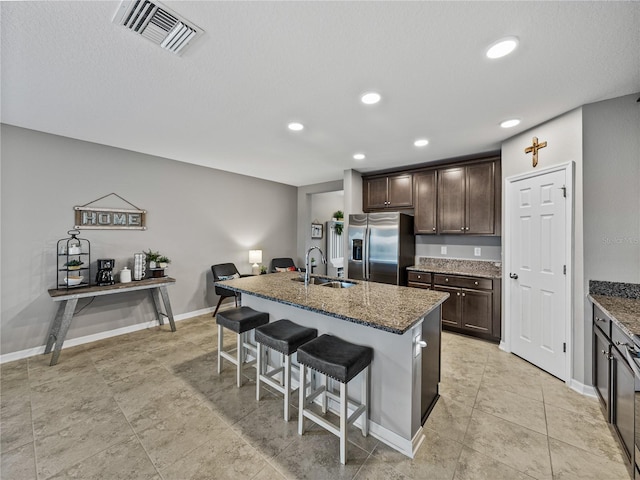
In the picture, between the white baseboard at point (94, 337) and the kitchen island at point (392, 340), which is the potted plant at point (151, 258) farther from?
the kitchen island at point (392, 340)

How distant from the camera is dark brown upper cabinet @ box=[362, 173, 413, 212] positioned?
14.3 ft

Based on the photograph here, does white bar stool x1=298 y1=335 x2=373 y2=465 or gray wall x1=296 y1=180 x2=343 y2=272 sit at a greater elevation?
gray wall x1=296 y1=180 x2=343 y2=272

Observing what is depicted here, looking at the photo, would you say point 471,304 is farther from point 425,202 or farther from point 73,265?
point 73,265

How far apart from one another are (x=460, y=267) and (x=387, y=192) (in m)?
1.70

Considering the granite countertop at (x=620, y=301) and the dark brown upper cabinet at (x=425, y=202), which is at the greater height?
the dark brown upper cabinet at (x=425, y=202)

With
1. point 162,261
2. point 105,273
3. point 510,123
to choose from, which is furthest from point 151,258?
point 510,123

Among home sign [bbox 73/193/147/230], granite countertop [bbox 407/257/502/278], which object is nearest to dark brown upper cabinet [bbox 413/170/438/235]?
granite countertop [bbox 407/257/502/278]

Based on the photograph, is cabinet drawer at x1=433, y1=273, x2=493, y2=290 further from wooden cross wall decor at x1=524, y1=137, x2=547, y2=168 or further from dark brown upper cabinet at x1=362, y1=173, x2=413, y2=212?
wooden cross wall decor at x1=524, y1=137, x2=547, y2=168

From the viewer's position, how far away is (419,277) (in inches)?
156

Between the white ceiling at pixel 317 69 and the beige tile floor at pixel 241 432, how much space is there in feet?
8.40

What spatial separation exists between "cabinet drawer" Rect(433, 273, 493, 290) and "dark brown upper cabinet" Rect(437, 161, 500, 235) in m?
0.67

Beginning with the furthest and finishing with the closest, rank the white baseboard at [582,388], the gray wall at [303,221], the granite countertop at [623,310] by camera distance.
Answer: the gray wall at [303,221], the white baseboard at [582,388], the granite countertop at [623,310]

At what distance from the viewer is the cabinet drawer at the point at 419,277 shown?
3.89 metres

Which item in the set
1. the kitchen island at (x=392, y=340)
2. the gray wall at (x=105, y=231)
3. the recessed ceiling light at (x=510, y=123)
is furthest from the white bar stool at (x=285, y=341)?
the recessed ceiling light at (x=510, y=123)
